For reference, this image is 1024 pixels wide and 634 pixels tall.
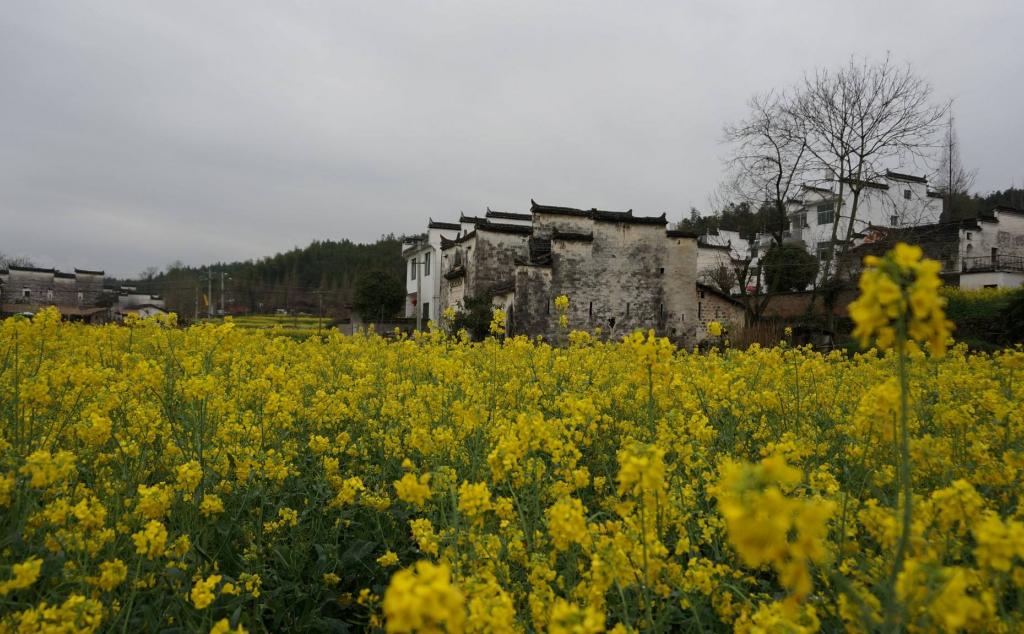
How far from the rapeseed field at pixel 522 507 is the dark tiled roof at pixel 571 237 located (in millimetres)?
21699

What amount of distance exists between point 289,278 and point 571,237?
3056 inches

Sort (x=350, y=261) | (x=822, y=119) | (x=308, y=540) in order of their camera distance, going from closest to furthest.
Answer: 1. (x=308, y=540)
2. (x=822, y=119)
3. (x=350, y=261)

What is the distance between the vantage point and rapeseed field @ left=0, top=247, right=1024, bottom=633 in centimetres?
141

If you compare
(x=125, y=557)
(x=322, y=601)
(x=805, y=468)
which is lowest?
(x=322, y=601)

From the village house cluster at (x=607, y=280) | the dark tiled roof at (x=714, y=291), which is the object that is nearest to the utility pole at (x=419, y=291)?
the village house cluster at (x=607, y=280)

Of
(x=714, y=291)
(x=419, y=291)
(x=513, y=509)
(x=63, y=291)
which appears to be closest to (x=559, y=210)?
(x=714, y=291)

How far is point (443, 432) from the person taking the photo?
355cm

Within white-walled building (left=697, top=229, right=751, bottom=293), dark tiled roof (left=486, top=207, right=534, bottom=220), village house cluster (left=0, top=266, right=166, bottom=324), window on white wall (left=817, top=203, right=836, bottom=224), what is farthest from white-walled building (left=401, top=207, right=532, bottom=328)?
village house cluster (left=0, top=266, right=166, bottom=324)

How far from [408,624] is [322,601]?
227 cm

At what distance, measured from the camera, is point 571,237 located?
26922 mm

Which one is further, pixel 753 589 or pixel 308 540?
pixel 308 540

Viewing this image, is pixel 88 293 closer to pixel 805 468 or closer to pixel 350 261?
pixel 350 261

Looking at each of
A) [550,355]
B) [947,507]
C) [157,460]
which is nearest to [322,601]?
[157,460]

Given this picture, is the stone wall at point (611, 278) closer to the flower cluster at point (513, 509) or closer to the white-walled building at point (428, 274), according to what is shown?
the white-walled building at point (428, 274)
